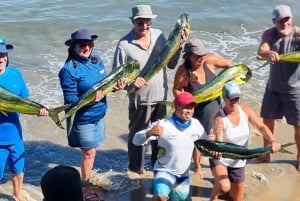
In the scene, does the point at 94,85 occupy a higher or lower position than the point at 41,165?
higher

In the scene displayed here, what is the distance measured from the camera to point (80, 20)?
1530cm

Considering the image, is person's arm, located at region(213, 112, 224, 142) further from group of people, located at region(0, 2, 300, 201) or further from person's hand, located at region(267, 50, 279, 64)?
person's hand, located at region(267, 50, 279, 64)

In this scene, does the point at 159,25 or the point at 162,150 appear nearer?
the point at 162,150

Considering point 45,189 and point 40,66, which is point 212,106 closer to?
point 45,189

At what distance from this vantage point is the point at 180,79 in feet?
20.9

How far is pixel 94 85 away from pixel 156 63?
0.71 m

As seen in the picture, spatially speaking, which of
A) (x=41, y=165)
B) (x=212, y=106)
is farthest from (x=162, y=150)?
(x=41, y=165)

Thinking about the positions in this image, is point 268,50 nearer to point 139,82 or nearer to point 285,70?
point 285,70

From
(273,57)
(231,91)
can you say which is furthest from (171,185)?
(273,57)

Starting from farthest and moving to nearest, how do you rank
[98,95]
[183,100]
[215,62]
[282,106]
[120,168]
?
1. [120,168]
2. [282,106]
3. [215,62]
4. [98,95]
5. [183,100]

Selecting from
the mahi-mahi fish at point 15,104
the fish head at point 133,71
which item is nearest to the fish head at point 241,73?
the fish head at point 133,71

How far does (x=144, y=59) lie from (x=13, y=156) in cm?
177

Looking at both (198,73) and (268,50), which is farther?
(268,50)

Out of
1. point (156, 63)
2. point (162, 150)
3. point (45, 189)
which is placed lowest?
point (162, 150)
